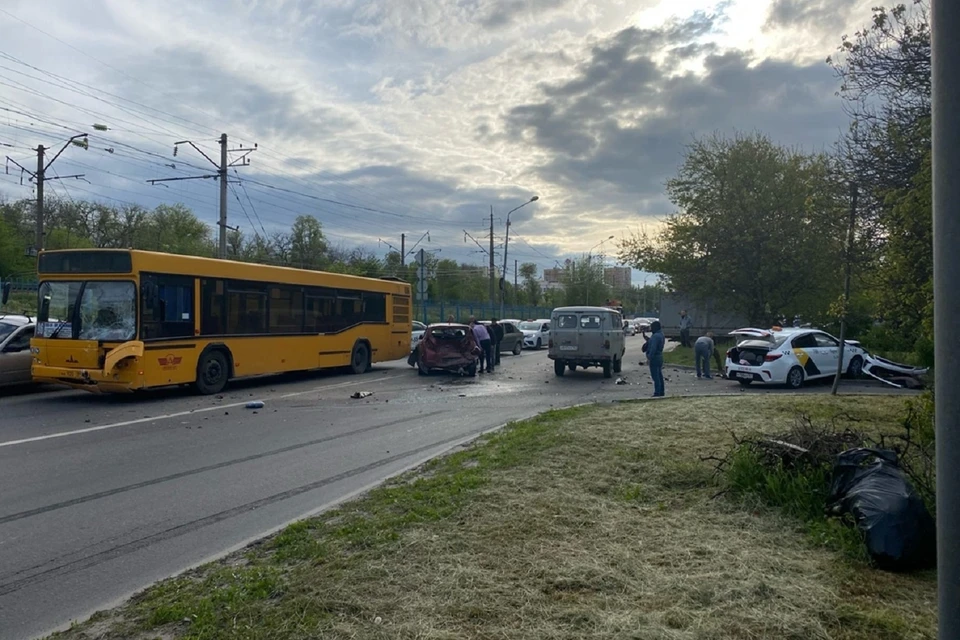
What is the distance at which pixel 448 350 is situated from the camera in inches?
869

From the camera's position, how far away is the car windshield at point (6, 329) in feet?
54.4

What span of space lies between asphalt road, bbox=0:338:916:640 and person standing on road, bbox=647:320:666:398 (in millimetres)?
895

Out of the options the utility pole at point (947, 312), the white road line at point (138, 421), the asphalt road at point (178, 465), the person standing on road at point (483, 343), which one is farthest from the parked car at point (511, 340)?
the utility pole at point (947, 312)

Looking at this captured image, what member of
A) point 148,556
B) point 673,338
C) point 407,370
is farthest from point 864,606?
point 673,338

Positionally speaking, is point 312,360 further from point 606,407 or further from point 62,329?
point 606,407

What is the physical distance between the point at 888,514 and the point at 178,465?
7857mm

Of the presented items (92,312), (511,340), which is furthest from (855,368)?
(92,312)

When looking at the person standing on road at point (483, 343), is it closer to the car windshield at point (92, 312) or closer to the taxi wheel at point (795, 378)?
the taxi wheel at point (795, 378)

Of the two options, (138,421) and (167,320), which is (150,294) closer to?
(167,320)

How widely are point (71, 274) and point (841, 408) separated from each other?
48.6 ft

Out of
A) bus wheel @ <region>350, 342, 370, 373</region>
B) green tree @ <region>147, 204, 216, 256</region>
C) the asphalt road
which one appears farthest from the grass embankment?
green tree @ <region>147, 204, 216, 256</region>

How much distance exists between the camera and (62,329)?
15031 mm

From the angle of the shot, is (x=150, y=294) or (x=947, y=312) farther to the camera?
(x=150, y=294)

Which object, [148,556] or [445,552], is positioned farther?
[148,556]
